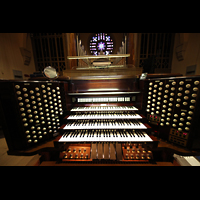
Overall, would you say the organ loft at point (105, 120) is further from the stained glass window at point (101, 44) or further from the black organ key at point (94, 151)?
the stained glass window at point (101, 44)

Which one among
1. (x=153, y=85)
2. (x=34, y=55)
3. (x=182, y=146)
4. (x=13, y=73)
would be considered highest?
(x=34, y=55)

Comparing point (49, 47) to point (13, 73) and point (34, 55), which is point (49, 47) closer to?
point (34, 55)

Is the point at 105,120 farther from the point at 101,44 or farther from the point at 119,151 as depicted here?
the point at 101,44

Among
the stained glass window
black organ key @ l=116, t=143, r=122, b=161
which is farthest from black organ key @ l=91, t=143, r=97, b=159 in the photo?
the stained glass window

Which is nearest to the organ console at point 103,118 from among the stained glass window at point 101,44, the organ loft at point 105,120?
the organ loft at point 105,120

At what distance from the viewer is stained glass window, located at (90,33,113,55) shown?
24.2 feet

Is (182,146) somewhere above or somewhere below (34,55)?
below

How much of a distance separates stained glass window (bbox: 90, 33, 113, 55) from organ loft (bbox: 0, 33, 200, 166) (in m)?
6.17

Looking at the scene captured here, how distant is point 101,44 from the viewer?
739 centimetres

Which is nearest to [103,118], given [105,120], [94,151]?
[105,120]

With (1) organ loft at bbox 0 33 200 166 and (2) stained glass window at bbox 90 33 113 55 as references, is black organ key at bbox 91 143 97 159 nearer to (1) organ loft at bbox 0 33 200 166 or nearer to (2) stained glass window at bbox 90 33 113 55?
(1) organ loft at bbox 0 33 200 166

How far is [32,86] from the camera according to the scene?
1614 mm
